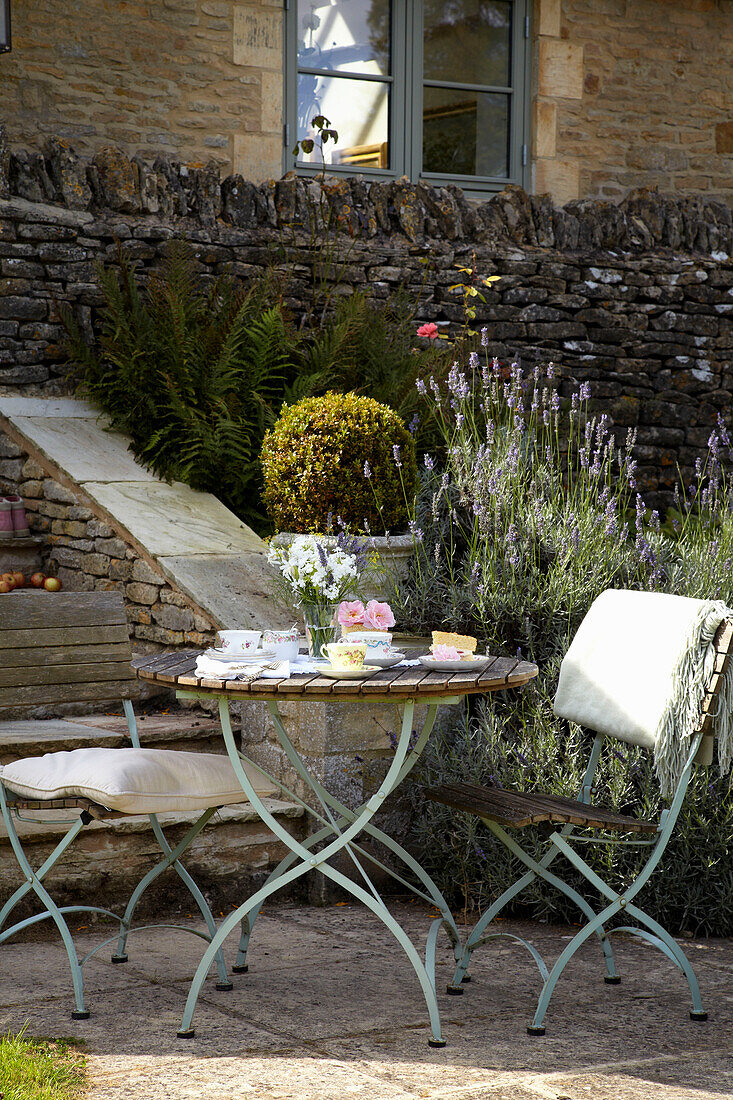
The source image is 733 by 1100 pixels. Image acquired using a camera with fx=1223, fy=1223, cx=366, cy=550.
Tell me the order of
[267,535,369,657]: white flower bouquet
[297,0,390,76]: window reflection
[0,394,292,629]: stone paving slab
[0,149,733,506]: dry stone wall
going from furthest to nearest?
[297,0,390,76]: window reflection, [0,149,733,506]: dry stone wall, [0,394,292,629]: stone paving slab, [267,535,369,657]: white flower bouquet

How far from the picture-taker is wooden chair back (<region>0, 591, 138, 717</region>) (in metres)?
3.69

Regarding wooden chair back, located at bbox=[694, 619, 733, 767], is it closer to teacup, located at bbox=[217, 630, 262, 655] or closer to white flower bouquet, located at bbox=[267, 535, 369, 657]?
white flower bouquet, located at bbox=[267, 535, 369, 657]

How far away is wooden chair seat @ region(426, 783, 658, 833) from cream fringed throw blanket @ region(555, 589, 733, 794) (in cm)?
19

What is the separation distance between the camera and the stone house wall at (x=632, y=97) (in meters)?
9.64

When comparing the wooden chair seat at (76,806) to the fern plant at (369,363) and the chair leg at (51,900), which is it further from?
the fern plant at (369,363)

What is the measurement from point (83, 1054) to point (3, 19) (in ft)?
20.1

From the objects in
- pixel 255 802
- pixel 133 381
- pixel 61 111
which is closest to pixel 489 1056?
pixel 255 802

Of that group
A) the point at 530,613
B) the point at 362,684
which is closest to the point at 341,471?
the point at 530,613

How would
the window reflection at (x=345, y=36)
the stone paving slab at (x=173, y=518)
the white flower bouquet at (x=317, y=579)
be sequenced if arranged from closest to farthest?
the white flower bouquet at (x=317, y=579), the stone paving slab at (x=173, y=518), the window reflection at (x=345, y=36)

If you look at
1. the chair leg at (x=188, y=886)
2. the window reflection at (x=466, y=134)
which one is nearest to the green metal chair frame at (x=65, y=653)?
the chair leg at (x=188, y=886)

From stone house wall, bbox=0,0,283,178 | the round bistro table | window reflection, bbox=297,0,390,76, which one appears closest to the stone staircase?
the round bistro table

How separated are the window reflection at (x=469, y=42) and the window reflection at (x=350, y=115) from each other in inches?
21.7

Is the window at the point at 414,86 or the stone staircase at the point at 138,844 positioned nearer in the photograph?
the stone staircase at the point at 138,844

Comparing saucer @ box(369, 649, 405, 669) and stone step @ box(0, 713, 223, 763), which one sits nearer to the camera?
saucer @ box(369, 649, 405, 669)
